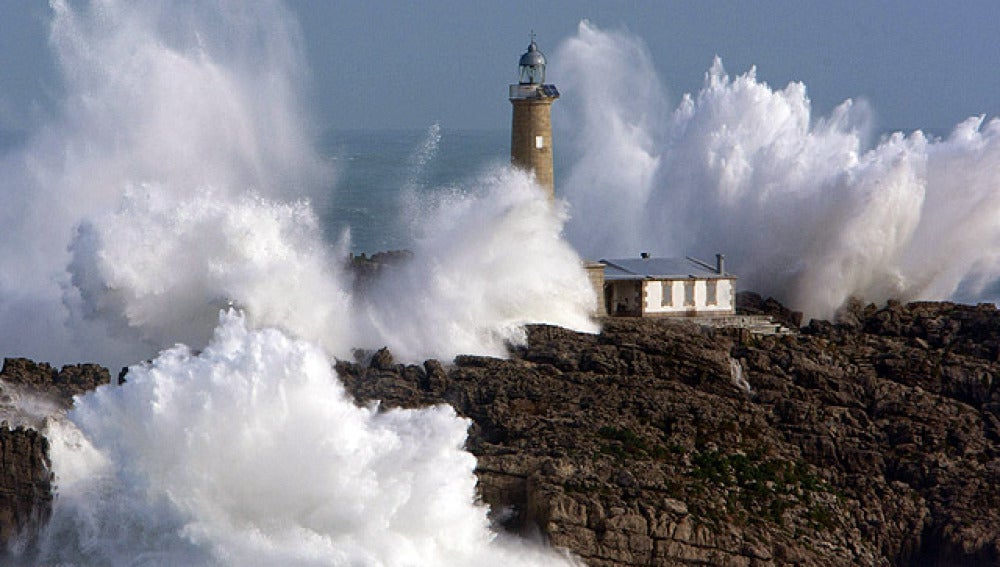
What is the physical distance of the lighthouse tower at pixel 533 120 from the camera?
34.3m

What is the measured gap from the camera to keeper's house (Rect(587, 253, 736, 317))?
108 feet

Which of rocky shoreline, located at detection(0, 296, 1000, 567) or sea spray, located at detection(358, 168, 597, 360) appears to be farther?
sea spray, located at detection(358, 168, 597, 360)

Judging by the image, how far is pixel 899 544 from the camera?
2580 centimetres

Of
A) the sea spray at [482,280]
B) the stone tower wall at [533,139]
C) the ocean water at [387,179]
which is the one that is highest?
the ocean water at [387,179]

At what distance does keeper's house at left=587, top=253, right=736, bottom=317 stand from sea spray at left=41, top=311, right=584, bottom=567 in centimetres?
853

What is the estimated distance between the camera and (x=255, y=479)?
78.7 feet

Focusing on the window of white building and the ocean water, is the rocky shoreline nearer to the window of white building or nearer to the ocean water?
the window of white building

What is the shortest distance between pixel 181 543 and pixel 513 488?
3.88 metres

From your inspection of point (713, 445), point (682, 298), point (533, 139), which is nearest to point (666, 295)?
point (682, 298)

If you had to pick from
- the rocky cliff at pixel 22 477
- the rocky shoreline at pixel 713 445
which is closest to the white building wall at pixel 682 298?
the rocky shoreline at pixel 713 445

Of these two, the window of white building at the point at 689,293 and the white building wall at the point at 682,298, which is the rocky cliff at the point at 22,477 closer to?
the white building wall at the point at 682,298

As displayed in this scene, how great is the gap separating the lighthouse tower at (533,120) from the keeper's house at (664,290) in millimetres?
1882

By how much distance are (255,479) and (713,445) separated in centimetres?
587

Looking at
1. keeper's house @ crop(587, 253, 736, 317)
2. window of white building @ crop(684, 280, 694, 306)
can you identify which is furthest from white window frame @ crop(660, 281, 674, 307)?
window of white building @ crop(684, 280, 694, 306)
